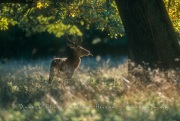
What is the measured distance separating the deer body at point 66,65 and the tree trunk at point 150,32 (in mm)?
3877

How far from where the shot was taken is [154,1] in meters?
13.7

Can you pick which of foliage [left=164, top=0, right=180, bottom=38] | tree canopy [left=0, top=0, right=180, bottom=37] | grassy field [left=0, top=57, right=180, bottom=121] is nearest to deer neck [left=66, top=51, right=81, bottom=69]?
tree canopy [left=0, top=0, right=180, bottom=37]

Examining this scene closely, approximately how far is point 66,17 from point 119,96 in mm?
10937

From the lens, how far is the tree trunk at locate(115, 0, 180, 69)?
1365 centimetres

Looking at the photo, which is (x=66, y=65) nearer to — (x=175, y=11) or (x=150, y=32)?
(x=175, y=11)

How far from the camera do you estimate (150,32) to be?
13672 millimetres

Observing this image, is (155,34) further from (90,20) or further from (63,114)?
(90,20)

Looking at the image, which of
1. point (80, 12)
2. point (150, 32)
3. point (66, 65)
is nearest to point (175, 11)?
point (80, 12)

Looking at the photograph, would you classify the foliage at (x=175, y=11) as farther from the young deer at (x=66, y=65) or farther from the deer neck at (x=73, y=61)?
the deer neck at (x=73, y=61)

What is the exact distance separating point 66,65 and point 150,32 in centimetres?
552

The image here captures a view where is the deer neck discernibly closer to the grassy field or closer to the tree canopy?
the tree canopy

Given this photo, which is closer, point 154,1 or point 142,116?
point 142,116

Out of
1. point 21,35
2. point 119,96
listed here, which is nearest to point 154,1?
point 119,96

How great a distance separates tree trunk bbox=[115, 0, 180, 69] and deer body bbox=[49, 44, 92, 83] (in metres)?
3.88
